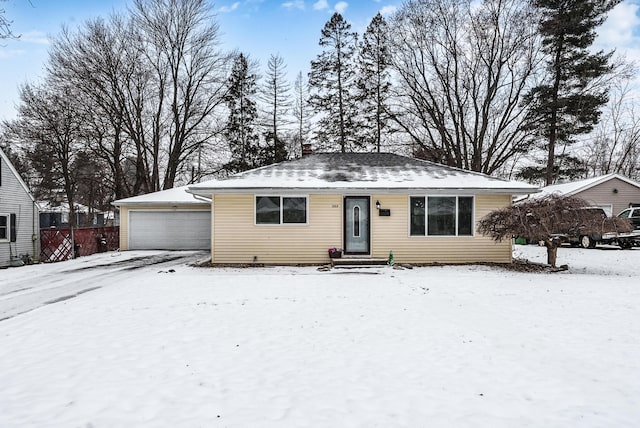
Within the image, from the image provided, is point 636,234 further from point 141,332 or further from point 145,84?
point 145,84

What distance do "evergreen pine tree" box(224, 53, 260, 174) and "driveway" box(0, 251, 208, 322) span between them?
36.5 ft

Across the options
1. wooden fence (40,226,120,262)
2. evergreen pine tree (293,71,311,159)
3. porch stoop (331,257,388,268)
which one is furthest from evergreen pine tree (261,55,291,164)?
porch stoop (331,257,388,268)

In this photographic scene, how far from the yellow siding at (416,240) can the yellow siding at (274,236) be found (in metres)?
1.36

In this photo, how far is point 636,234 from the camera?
53.2 feet

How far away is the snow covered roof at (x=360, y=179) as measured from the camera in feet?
38.2

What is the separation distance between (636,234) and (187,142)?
25.4 m

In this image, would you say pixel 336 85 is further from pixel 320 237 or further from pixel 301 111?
pixel 320 237

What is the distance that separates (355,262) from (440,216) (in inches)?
128

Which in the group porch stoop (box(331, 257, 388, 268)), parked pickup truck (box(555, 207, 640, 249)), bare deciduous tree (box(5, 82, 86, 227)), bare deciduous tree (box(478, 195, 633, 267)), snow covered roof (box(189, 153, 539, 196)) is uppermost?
bare deciduous tree (box(5, 82, 86, 227))

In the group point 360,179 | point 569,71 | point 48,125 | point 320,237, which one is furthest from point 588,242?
point 48,125

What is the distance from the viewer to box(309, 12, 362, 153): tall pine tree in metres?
23.8

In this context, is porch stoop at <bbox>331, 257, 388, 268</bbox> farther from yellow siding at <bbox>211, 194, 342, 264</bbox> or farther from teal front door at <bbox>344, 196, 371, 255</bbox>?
yellow siding at <bbox>211, 194, 342, 264</bbox>

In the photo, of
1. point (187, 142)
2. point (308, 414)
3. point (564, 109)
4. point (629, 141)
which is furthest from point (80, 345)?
point (629, 141)

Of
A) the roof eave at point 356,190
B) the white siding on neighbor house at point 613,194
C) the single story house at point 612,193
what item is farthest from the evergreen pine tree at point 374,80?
the roof eave at point 356,190
